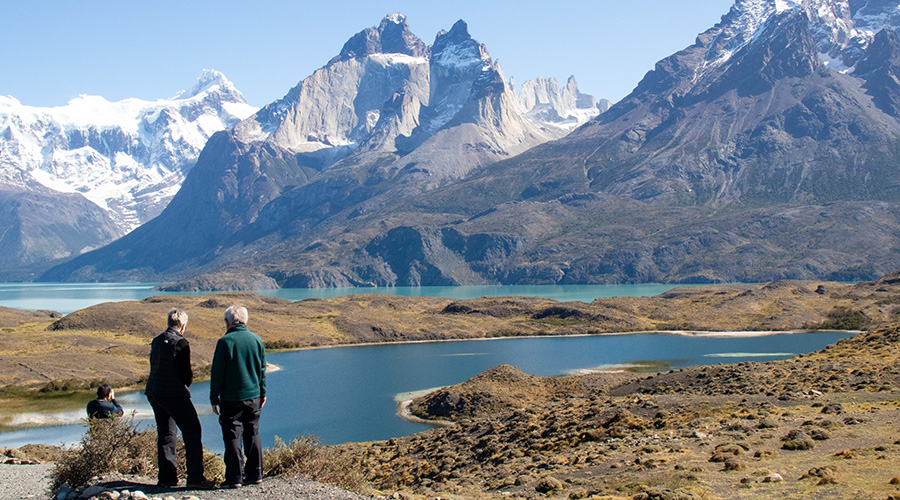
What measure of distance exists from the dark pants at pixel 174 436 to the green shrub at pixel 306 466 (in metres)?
2.43

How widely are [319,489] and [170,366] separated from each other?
3.60 metres

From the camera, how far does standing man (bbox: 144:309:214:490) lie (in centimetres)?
1456

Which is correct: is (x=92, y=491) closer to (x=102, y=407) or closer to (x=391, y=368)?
(x=102, y=407)

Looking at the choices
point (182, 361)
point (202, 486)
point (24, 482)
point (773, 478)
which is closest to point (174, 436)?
point (202, 486)

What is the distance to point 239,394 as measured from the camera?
48.7 ft

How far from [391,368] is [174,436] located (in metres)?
73.6

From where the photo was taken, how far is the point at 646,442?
2797 centimetres

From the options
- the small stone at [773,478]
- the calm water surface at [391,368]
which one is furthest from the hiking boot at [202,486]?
the calm water surface at [391,368]

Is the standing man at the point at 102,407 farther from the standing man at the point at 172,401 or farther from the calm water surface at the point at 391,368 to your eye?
the calm water surface at the point at 391,368

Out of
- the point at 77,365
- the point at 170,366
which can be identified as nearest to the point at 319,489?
the point at 170,366

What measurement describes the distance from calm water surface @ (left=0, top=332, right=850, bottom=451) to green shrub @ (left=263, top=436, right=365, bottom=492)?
95.6ft

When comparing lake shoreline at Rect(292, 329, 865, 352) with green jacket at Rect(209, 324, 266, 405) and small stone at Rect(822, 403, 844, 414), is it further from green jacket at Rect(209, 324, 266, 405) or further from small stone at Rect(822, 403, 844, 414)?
green jacket at Rect(209, 324, 266, 405)

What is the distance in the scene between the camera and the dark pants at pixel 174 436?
14.5 meters

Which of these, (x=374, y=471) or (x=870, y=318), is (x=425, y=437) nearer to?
(x=374, y=471)
